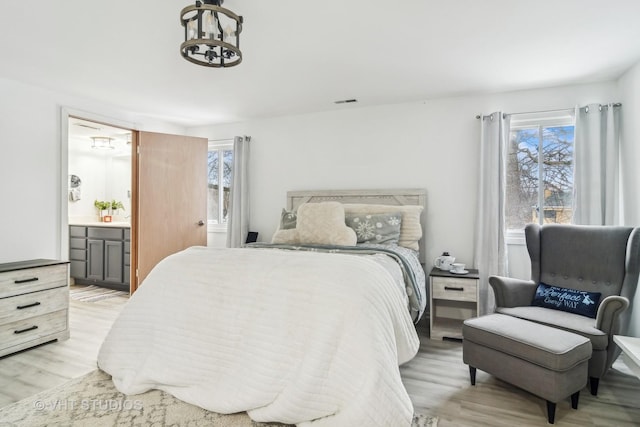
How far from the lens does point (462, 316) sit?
3.63m

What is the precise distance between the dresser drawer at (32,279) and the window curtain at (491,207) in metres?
3.95

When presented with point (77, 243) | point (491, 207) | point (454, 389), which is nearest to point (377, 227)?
point (491, 207)

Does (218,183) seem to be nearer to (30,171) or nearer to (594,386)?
(30,171)

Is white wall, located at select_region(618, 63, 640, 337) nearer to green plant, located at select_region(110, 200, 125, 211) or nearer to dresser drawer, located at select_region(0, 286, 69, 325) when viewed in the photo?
dresser drawer, located at select_region(0, 286, 69, 325)

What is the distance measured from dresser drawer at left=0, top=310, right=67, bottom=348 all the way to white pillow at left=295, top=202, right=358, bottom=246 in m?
2.26

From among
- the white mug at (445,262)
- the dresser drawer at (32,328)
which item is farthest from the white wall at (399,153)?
the dresser drawer at (32,328)

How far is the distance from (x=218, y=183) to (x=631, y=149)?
4.69 metres

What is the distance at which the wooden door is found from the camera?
14.2 ft

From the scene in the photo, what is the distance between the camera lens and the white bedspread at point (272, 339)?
1574 millimetres

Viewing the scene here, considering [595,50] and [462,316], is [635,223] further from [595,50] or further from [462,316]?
[462,316]

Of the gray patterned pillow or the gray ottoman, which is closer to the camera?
the gray ottoman

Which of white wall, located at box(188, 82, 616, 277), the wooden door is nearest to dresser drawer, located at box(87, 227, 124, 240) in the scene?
the wooden door

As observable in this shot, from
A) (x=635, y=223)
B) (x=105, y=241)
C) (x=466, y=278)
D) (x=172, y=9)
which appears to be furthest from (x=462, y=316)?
(x=105, y=241)

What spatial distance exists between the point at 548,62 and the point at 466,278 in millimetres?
1926
